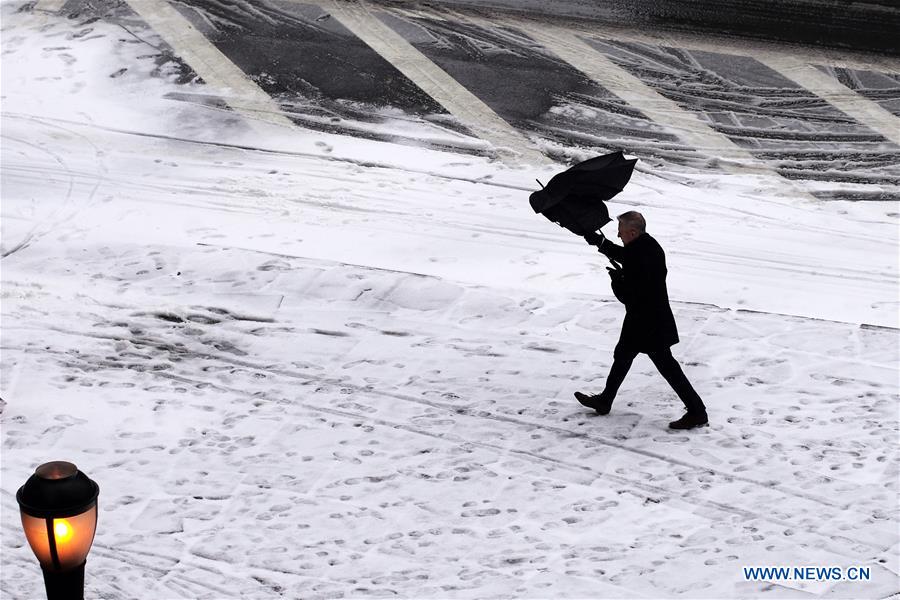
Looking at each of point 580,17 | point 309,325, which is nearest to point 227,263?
point 309,325

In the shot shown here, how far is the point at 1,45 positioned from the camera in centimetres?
1380

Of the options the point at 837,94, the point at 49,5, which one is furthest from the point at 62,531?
the point at 49,5

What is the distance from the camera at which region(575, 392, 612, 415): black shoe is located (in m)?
8.18

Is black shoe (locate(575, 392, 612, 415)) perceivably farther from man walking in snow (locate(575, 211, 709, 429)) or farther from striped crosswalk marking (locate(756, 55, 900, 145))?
striped crosswalk marking (locate(756, 55, 900, 145))

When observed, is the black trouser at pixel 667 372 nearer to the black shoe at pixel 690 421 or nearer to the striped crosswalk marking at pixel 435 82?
the black shoe at pixel 690 421

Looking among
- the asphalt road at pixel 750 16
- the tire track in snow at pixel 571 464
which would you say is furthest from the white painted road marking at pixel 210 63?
the tire track in snow at pixel 571 464

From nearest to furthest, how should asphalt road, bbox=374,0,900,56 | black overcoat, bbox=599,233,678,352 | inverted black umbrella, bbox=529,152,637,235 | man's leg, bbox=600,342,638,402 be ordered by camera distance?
black overcoat, bbox=599,233,678,352 → inverted black umbrella, bbox=529,152,637,235 → man's leg, bbox=600,342,638,402 → asphalt road, bbox=374,0,900,56

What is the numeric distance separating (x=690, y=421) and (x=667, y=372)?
0.42 meters

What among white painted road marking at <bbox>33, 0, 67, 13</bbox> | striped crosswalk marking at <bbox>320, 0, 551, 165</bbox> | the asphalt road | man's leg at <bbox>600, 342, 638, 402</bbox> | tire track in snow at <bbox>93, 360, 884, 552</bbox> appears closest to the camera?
tire track in snow at <bbox>93, 360, 884, 552</bbox>

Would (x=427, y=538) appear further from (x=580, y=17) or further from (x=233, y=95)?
(x=580, y=17)

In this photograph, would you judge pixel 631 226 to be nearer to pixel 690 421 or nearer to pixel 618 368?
pixel 618 368

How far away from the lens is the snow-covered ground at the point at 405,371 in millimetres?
6883

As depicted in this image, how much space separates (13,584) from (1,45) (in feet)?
29.1

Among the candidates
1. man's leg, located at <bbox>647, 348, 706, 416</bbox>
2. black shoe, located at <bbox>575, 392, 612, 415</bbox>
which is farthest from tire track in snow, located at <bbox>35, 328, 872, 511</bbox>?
man's leg, located at <bbox>647, 348, 706, 416</bbox>
